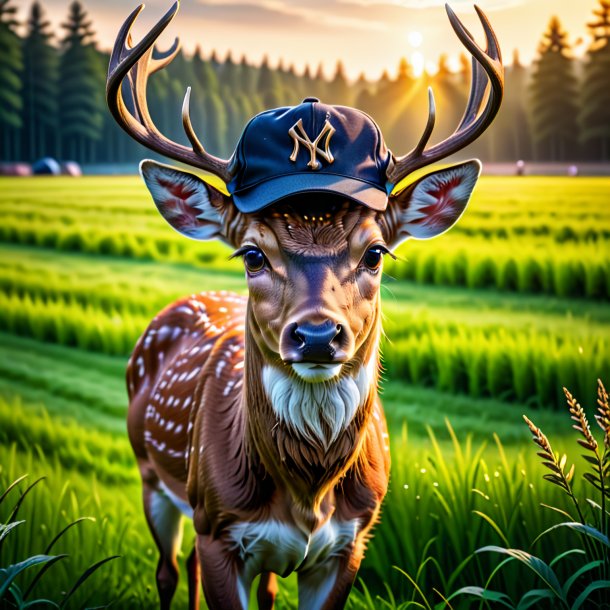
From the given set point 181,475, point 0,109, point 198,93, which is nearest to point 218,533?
point 181,475

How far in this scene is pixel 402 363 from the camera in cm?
445

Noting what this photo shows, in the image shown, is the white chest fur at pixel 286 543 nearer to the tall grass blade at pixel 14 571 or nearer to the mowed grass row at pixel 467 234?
the tall grass blade at pixel 14 571

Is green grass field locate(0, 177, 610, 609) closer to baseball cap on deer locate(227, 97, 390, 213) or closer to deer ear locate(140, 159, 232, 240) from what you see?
baseball cap on deer locate(227, 97, 390, 213)

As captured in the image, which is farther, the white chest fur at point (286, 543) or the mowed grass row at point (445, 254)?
the mowed grass row at point (445, 254)

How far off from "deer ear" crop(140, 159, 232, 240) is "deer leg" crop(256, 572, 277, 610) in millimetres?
1339

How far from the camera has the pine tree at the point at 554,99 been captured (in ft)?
15.1

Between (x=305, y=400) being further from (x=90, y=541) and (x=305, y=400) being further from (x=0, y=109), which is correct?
(x=0, y=109)

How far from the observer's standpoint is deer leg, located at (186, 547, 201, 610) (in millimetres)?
3236

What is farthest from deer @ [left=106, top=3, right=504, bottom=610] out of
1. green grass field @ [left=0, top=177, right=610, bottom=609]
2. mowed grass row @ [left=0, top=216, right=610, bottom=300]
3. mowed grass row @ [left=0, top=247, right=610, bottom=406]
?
mowed grass row @ [left=0, top=216, right=610, bottom=300]

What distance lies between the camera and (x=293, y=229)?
2.21 meters

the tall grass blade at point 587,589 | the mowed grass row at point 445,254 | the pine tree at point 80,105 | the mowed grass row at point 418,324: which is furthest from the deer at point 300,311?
the pine tree at point 80,105

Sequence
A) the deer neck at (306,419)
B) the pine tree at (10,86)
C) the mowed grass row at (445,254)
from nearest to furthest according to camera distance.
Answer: the deer neck at (306,419) < the mowed grass row at (445,254) < the pine tree at (10,86)

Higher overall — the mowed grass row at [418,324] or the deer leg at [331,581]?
the mowed grass row at [418,324]

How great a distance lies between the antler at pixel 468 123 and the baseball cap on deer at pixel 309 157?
0.09m
